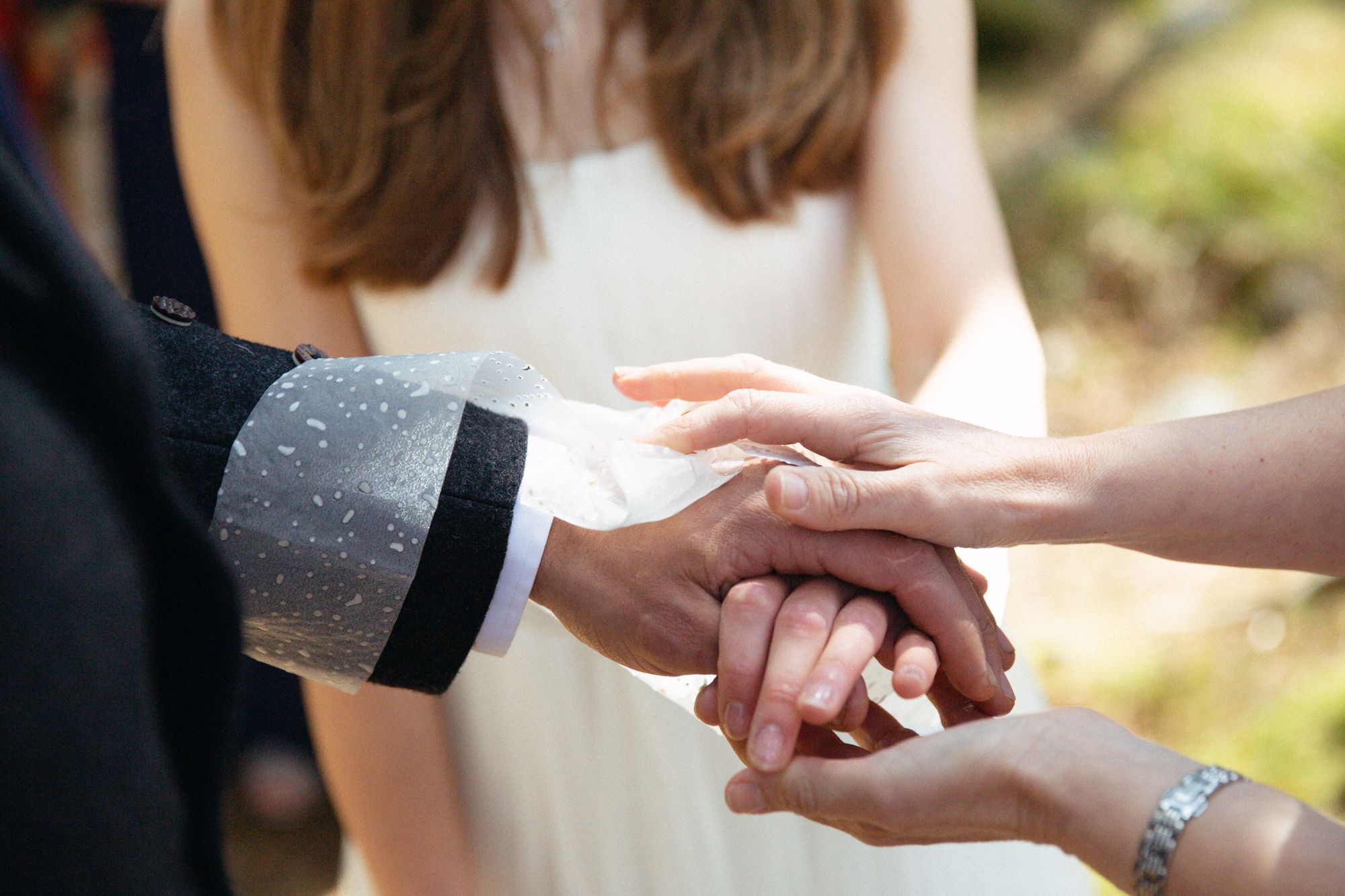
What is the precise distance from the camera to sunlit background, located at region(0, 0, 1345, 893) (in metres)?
2.74

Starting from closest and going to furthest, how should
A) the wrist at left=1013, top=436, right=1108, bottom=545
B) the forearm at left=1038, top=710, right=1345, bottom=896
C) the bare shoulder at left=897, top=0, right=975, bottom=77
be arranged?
the forearm at left=1038, top=710, right=1345, bottom=896
the wrist at left=1013, top=436, right=1108, bottom=545
the bare shoulder at left=897, top=0, right=975, bottom=77

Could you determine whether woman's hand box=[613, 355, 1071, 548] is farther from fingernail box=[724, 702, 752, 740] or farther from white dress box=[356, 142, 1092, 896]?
white dress box=[356, 142, 1092, 896]

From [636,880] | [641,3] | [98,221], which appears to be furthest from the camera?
[98,221]

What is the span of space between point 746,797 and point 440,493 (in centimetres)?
39

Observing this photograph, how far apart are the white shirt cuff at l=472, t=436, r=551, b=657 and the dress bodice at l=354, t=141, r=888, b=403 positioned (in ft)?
1.42

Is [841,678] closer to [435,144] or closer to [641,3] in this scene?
[435,144]

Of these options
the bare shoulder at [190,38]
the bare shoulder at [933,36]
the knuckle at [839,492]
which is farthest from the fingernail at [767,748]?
the bare shoulder at [190,38]

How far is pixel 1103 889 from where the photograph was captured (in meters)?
2.24

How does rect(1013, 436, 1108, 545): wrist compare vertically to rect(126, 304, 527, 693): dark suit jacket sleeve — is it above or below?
above

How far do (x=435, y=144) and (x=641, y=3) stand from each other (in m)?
0.37

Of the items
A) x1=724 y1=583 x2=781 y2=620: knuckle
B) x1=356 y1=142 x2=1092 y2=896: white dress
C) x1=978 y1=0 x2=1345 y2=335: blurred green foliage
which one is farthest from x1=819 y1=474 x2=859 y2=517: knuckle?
x1=978 y1=0 x2=1345 y2=335: blurred green foliage

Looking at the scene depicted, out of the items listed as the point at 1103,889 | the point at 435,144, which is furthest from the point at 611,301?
the point at 1103,889

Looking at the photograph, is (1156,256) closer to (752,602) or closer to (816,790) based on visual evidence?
(752,602)

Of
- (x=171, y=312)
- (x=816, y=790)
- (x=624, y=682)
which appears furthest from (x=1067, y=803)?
(x=171, y=312)
